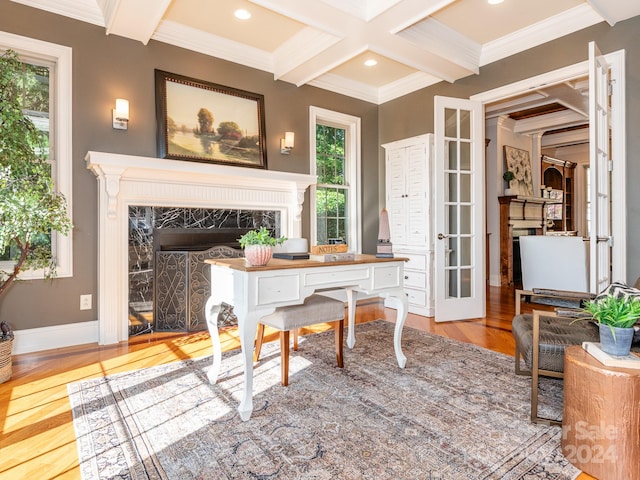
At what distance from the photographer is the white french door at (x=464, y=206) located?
4.14 metres

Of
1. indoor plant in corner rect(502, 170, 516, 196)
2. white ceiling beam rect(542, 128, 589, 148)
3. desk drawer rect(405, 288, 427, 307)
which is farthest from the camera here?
white ceiling beam rect(542, 128, 589, 148)

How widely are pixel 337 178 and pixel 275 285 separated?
10.3ft

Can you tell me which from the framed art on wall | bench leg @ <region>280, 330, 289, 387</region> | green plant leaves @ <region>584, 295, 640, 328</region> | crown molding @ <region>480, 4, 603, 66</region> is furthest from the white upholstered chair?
bench leg @ <region>280, 330, 289, 387</region>

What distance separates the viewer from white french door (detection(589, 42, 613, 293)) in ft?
8.84

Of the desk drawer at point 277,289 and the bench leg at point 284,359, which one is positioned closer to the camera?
the desk drawer at point 277,289

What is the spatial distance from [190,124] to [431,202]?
2.76 metres

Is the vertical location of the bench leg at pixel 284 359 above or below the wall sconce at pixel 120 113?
below

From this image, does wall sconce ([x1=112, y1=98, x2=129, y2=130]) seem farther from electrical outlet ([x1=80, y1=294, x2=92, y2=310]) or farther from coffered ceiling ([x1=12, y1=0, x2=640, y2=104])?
electrical outlet ([x1=80, y1=294, x2=92, y2=310])

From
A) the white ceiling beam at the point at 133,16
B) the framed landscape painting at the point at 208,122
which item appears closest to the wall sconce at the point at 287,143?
the framed landscape painting at the point at 208,122

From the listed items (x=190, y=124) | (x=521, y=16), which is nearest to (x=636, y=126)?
(x=521, y=16)

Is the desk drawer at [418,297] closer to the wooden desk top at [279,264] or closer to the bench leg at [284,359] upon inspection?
the wooden desk top at [279,264]

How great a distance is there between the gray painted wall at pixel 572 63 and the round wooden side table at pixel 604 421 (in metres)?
2.04

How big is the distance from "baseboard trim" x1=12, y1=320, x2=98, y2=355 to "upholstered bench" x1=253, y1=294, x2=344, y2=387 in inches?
70.1

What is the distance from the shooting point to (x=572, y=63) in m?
3.39
